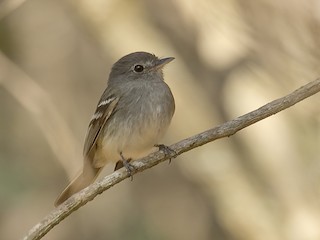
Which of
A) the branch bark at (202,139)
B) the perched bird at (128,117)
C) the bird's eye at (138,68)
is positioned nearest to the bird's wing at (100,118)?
the perched bird at (128,117)

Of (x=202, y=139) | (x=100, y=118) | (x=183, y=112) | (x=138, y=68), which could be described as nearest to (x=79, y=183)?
(x=100, y=118)

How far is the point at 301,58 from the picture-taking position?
5.36 meters

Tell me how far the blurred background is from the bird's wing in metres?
0.39

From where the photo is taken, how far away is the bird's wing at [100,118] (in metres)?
5.67

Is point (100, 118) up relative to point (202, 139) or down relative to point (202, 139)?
up

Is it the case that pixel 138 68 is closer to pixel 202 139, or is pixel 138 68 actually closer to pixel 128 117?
pixel 128 117

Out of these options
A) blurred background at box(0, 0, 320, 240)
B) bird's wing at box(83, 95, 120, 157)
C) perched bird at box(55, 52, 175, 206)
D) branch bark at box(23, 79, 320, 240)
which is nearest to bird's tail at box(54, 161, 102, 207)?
perched bird at box(55, 52, 175, 206)

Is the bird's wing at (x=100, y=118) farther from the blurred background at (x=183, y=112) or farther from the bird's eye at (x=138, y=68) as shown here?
the blurred background at (x=183, y=112)

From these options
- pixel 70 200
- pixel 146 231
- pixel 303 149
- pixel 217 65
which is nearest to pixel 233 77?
pixel 217 65

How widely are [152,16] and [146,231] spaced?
268 cm

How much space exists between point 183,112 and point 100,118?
5.08 ft

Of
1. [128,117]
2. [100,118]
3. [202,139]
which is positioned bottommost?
[202,139]

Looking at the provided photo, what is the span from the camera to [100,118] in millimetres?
5719

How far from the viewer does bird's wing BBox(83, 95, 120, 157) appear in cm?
567
